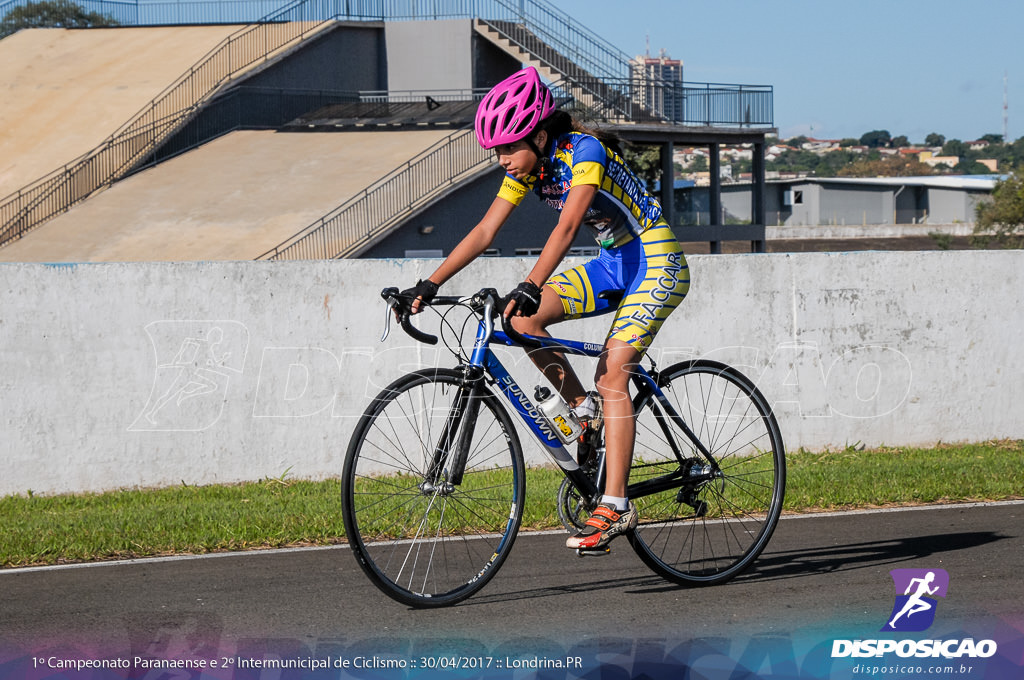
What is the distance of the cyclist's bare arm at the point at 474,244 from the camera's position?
5.19 metres

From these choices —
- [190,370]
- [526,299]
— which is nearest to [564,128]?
[526,299]

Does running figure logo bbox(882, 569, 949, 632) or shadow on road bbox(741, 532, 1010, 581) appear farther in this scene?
shadow on road bbox(741, 532, 1010, 581)

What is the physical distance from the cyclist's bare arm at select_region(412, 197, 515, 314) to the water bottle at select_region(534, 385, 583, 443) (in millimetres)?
651

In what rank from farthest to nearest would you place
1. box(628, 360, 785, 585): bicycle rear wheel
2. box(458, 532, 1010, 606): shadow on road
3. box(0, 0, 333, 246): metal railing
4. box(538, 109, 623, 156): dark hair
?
box(0, 0, 333, 246): metal railing
box(628, 360, 785, 585): bicycle rear wheel
box(458, 532, 1010, 606): shadow on road
box(538, 109, 623, 156): dark hair

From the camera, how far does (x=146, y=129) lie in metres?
31.1

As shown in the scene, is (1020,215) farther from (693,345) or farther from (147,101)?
(693,345)

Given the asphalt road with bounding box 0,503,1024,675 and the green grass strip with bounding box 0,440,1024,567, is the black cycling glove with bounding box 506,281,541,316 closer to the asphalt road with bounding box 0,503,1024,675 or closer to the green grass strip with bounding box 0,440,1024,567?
the asphalt road with bounding box 0,503,1024,675

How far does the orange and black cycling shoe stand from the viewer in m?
5.18

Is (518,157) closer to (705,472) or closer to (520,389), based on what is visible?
(520,389)

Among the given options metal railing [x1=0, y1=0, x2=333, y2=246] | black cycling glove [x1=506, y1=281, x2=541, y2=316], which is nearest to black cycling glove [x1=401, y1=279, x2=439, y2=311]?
black cycling glove [x1=506, y1=281, x2=541, y2=316]

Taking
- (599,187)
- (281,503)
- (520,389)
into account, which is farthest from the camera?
(281,503)

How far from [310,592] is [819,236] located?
264ft

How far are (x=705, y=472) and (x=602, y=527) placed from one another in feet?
3.15

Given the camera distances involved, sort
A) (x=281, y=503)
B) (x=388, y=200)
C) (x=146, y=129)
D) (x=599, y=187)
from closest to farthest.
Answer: (x=599, y=187), (x=281, y=503), (x=388, y=200), (x=146, y=129)
